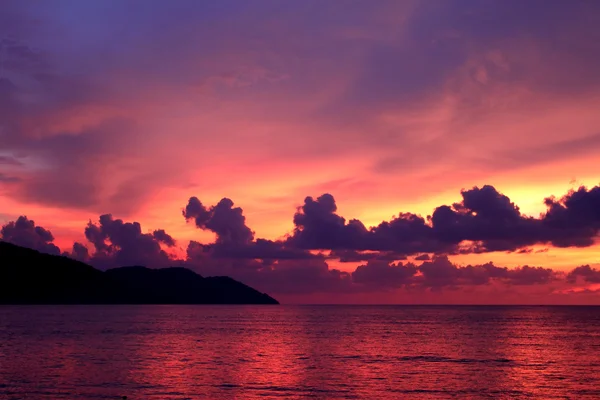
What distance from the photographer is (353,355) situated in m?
94.7

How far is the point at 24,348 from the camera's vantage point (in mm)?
101812

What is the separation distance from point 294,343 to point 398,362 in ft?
120

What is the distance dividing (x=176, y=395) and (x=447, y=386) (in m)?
28.6

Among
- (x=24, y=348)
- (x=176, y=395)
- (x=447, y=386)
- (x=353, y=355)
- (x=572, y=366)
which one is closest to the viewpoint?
(x=176, y=395)

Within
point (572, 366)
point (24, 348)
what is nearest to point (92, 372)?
point (24, 348)

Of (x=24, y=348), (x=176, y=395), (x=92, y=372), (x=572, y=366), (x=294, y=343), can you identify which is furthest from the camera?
(x=294, y=343)

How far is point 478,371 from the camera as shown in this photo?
251 ft

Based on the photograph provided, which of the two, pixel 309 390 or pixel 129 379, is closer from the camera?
pixel 309 390

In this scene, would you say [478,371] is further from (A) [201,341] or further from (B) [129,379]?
(A) [201,341]

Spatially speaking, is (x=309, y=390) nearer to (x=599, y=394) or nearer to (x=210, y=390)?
(x=210, y=390)

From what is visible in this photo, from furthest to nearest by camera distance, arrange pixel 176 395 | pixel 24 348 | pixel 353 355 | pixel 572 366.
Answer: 1. pixel 24 348
2. pixel 353 355
3. pixel 572 366
4. pixel 176 395

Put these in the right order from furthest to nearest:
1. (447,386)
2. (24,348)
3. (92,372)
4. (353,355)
→ (24,348) < (353,355) < (92,372) < (447,386)

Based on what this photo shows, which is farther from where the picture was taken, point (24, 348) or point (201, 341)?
point (201, 341)

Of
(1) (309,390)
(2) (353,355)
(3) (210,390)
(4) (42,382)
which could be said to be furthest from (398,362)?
(4) (42,382)
